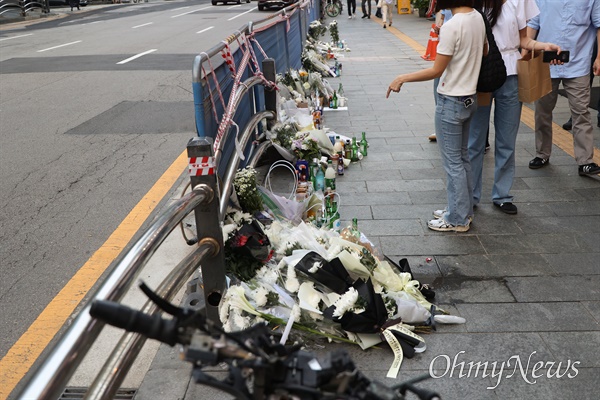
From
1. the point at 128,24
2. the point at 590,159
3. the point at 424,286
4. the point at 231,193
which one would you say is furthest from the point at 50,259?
the point at 128,24

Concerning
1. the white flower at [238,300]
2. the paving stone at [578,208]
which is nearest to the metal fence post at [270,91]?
the paving stone at [578,208]

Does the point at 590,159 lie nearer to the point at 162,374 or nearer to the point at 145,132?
the point at 162,374

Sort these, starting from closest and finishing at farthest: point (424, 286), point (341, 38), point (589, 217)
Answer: point (424, 286), point (589, 217), point (341, 38)

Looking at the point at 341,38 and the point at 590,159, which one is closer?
the point at 590,159

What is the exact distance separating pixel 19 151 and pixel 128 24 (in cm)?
1872

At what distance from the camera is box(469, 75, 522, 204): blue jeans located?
4.97 m

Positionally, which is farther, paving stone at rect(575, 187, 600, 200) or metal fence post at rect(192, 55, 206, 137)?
paving stone at rect(575, 187, 600, 200)

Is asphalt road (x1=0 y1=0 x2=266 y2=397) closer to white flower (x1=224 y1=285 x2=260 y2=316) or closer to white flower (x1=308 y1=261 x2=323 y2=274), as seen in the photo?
white flower (x1=224 y1=285 x2=260 y2=316)

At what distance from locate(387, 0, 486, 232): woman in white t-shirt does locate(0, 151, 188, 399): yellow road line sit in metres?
2.47

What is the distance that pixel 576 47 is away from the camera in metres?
5.69

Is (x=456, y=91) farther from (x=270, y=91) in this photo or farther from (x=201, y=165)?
(x=270, y=91)

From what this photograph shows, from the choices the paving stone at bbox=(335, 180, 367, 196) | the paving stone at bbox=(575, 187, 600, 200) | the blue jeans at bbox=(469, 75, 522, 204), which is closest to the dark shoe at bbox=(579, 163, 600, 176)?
the paving stone at bbox=(575, 187, 600, 200)

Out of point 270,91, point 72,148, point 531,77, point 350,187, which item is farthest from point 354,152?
point 72,148

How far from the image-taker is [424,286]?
3.85 meters
